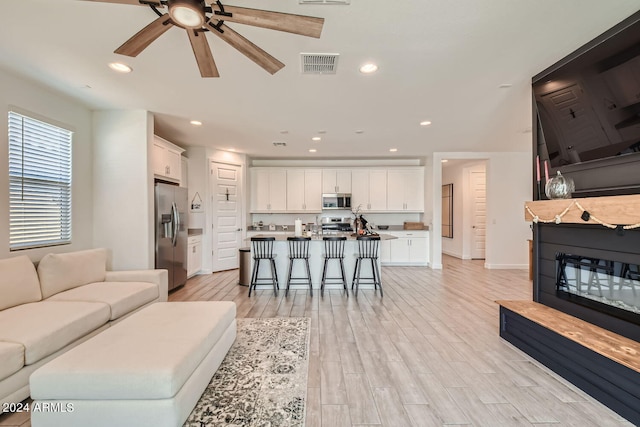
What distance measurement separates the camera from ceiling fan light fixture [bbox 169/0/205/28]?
4.87 ft

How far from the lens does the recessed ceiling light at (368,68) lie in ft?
8.57

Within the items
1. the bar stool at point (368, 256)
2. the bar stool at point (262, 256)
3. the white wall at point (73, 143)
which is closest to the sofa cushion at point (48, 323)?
the white wall at point (73, 143)

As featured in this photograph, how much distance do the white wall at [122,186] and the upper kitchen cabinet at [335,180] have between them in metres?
4.15

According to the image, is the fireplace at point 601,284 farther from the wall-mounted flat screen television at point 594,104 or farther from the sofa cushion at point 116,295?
the sofa cushion at point 116,295

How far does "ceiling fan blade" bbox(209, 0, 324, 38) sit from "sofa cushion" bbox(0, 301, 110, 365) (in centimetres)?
248

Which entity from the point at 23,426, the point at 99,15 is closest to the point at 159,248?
the point at 23,426

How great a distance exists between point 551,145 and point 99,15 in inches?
160

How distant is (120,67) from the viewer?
270 cm

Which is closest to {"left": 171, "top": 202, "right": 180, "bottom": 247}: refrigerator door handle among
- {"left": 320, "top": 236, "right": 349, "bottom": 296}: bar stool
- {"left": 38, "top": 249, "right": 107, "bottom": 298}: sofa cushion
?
{"left": 38, "top": 249, "right": 107, "bottom": 298}: sofa cushion

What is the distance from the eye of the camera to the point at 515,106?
3.66 meters

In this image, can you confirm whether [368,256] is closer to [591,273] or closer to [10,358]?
[591,273]

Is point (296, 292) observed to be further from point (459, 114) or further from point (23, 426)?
point (459, 114)

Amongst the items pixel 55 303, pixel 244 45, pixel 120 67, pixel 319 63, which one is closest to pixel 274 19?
pixel 244 45

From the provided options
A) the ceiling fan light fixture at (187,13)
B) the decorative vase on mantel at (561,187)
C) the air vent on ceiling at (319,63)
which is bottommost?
the decorative vase on mantel at (561,187)
